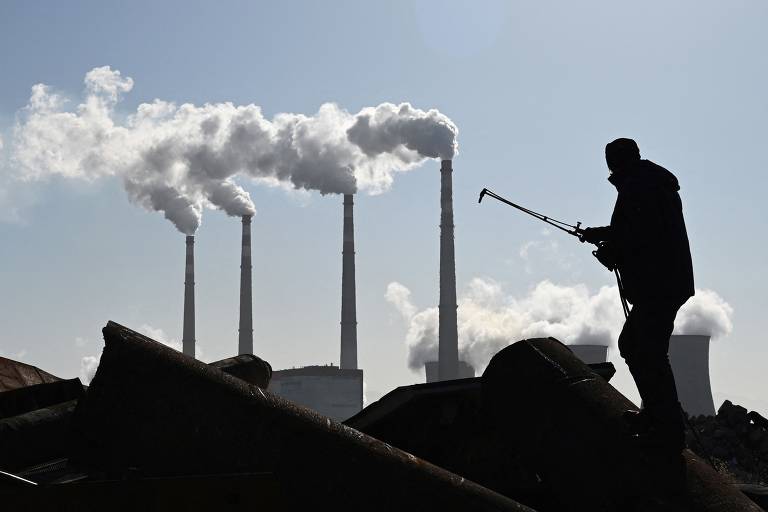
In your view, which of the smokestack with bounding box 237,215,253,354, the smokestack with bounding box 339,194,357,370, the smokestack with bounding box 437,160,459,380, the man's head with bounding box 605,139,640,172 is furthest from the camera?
the smokestack with bounding box 237,215,253,354

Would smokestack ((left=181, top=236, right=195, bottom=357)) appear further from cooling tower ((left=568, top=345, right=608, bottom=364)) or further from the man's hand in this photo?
the man's hand

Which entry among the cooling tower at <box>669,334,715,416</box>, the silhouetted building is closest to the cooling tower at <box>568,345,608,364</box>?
the cooling tower at <box>669,334,715,416</box>

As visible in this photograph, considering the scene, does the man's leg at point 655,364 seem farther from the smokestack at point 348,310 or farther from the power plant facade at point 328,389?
the smokestack at point 348,310

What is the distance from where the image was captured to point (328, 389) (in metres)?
62.1

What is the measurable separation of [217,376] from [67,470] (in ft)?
2.02

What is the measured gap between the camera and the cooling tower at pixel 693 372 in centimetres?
4731

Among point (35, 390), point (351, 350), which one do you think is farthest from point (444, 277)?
point (35, 390)

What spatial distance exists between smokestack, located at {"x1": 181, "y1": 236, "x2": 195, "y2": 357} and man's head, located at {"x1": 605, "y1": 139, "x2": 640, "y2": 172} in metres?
69.7

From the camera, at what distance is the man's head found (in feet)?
12.4

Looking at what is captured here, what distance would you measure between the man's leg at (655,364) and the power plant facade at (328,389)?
5807 cm

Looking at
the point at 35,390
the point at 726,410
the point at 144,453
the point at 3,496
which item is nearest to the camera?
the point at 3,496

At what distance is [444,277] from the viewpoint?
63.0 metres

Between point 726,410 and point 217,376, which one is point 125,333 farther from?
point 726,410

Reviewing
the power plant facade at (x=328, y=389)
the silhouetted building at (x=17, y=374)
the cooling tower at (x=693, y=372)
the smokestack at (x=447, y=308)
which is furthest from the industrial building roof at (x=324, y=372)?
the silhouetted building at (x=17, y=374)
